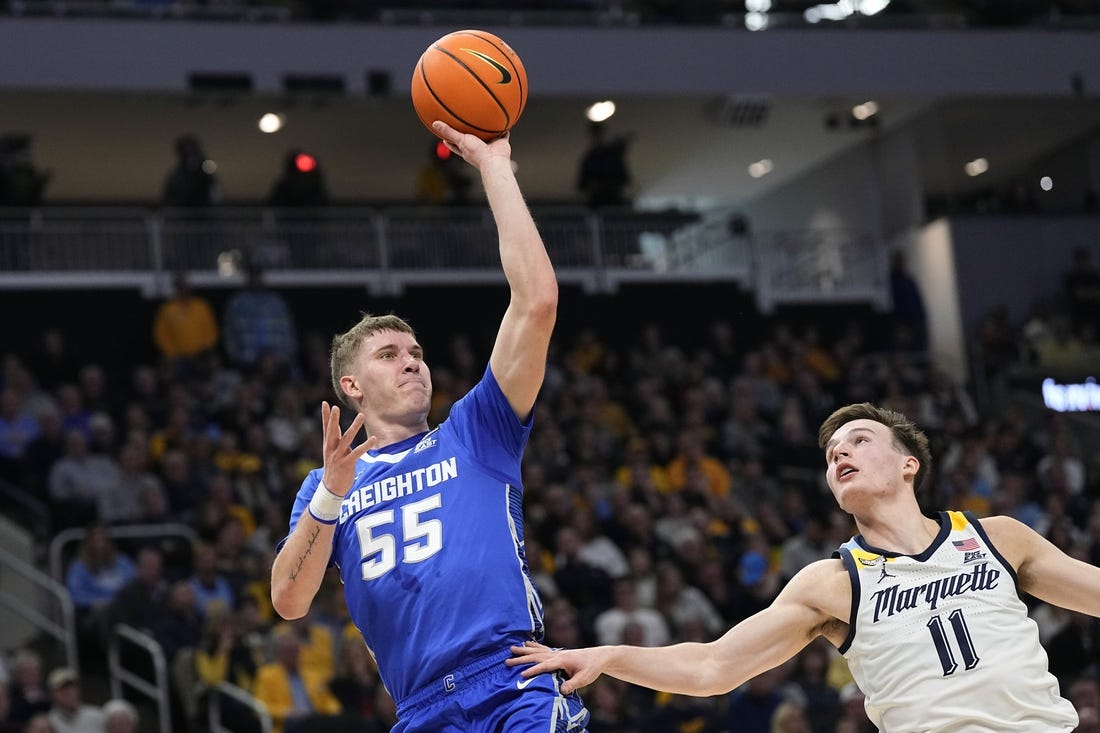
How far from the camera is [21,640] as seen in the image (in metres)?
13.0

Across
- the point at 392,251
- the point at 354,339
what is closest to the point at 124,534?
the point at 392,251

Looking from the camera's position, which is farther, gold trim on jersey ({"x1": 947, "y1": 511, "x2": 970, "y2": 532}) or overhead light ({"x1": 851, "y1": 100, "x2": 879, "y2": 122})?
overhead light ({"x1": 851, "y1": 100, "x2": 879, "y2": 122})

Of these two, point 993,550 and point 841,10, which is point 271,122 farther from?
point 993,550

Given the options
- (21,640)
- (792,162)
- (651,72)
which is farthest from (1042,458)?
(21,640)

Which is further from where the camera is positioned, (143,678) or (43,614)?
(43,614)

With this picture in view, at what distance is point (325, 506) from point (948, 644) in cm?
203

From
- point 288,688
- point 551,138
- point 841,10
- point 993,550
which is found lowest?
point 288,688

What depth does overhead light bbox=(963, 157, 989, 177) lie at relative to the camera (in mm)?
24984

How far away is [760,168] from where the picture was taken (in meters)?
25.5

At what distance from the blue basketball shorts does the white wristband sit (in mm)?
601

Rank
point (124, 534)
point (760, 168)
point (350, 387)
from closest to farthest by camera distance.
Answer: point (350, 387), point (124, 534), point (760, 168)

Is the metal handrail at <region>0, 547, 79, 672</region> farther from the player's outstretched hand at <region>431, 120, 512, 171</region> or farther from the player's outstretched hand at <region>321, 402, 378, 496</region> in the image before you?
the player's outstretched hand at <region>431, 120, 512, 171</region>

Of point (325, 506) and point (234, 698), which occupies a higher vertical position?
point (325, 506)

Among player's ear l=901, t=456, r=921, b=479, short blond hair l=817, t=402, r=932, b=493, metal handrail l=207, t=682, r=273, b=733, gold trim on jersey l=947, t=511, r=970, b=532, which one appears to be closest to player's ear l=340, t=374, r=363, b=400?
short blond hair l=817, t=402, r=932, b=493
